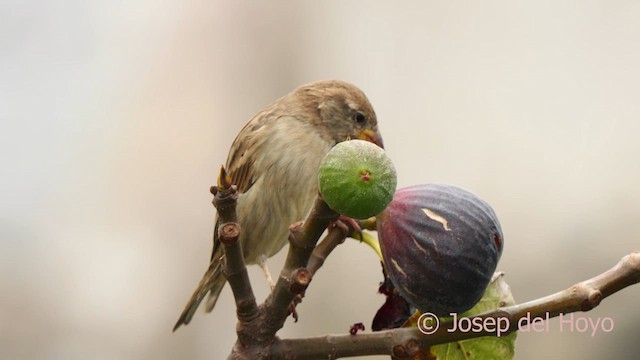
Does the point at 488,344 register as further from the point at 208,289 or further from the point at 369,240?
the point at 208,289

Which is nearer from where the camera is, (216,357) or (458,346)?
(458,346)

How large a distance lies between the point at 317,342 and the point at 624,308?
2.23m

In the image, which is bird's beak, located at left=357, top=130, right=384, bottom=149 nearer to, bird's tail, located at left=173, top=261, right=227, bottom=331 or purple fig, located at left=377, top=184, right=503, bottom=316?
bird's tail, located at left=173, top=261, right=227, bottom=331

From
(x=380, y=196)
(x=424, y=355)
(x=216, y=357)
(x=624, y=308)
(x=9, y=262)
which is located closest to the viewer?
(x=380, y=196)

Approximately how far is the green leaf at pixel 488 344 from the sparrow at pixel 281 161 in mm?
976

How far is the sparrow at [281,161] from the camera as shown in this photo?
2.29m

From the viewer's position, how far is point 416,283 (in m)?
1.12

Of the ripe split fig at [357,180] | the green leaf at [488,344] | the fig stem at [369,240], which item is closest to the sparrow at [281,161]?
the fig stem at [369,240]

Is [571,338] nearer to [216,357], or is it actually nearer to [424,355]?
[216,357]

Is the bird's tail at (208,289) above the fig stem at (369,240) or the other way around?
the other way around

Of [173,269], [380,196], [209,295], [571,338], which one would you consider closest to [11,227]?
[173,269]

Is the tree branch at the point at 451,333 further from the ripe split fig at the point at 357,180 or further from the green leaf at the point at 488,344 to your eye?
the ripe split fig at the point at 357,180

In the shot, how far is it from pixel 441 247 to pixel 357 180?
21 centimetres

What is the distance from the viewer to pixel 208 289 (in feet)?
8.02
